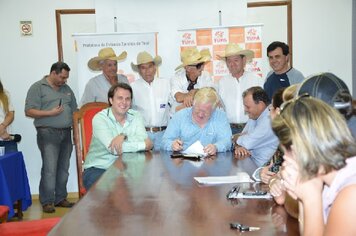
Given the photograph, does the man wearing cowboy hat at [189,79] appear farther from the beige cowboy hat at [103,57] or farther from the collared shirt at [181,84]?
the beige cowboy hat at [103,57]

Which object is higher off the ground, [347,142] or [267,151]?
[347,142]

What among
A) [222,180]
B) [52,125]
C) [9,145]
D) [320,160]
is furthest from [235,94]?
[320,160]

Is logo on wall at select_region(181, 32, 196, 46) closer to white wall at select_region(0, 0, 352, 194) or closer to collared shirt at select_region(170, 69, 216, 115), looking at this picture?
white wall at select_region(0, 0, 352, 194)

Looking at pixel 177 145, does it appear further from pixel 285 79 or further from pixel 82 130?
pixel 285 79

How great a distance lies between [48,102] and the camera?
512cm

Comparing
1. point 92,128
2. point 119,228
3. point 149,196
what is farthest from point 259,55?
point 119,228

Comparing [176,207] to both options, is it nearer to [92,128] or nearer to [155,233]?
[155,233]

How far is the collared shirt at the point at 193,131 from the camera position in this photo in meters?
3.58

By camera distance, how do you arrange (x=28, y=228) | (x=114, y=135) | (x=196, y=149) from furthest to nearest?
(x=114, y=135) < (x=196, y=149) < (x=28, y=228)

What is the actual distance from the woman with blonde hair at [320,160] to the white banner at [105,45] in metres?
4.10

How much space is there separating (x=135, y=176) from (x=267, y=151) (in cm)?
122

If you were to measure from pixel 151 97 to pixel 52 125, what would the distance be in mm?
1242

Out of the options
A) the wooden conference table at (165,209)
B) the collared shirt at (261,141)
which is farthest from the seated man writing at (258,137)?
the wooden conference table at (165,209)

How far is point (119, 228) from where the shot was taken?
5.24ft
